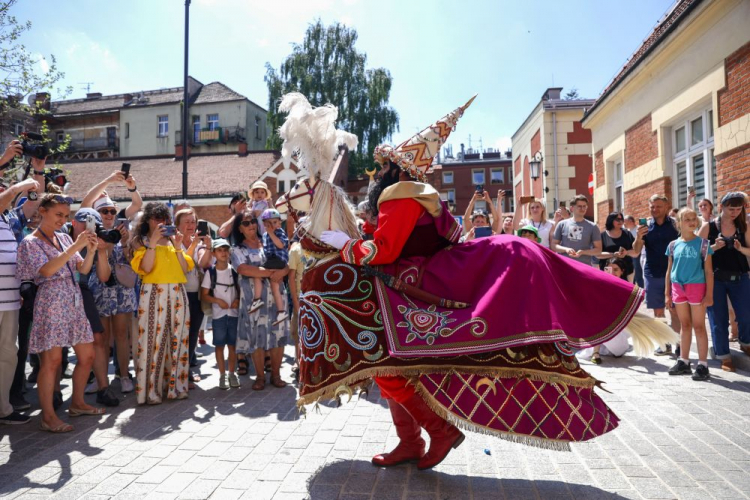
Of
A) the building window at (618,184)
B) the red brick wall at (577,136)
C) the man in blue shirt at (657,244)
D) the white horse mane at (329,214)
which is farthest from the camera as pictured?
the red brick wall at (577,136)

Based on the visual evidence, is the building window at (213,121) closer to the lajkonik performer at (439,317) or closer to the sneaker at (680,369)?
the sneaker at (680,369)

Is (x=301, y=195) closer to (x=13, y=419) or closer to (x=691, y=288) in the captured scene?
(x=13, y=419)

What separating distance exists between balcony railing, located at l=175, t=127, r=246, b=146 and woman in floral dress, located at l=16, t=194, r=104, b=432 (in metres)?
37.6

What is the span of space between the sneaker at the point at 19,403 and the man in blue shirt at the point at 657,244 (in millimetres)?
7619

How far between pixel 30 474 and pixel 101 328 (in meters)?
1.86

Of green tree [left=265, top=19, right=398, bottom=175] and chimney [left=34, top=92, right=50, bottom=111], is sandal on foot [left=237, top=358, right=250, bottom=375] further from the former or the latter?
green tree [left=265, top=19, right=398, bottom=175]

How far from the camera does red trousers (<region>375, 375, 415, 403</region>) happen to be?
321 cm

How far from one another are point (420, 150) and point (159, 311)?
3428mm

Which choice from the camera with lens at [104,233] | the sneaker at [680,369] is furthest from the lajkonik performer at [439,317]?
the sneaker at [680,369]

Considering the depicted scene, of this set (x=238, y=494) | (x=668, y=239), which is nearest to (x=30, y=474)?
(x=238, y=494)

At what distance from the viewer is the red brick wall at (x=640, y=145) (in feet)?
38.2

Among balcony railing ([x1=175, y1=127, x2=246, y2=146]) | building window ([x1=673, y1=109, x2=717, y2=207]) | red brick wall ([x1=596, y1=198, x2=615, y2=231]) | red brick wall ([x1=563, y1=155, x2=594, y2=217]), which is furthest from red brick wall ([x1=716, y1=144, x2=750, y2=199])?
balcony railing ([x1=175, y1=127, x2=246, y2=146])

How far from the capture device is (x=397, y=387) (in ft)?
10.6

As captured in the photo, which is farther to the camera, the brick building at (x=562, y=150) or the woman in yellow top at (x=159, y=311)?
the brick building at (x=562, y=150)
